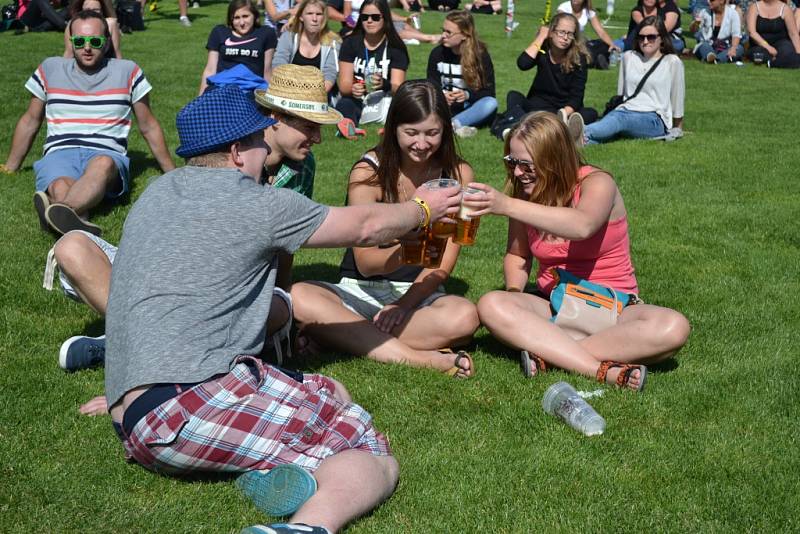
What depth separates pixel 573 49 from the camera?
38.1 feet

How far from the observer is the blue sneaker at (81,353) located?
5078 millimetres

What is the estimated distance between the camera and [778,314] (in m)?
6.20

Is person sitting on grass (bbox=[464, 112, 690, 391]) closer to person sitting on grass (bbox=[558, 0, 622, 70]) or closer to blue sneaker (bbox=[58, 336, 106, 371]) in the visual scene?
blue sneaker (bbox=[58, 336, 106, 371])

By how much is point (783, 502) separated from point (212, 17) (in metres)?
23.4

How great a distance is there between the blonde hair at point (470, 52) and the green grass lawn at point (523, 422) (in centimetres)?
393

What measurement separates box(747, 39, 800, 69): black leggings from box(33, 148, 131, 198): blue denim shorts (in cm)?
1516

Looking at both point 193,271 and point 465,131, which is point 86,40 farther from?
point 193,271

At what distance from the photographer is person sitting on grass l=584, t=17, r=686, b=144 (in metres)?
11.6

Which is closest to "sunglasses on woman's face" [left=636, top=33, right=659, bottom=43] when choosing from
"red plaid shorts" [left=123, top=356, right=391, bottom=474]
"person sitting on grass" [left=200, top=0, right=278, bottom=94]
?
"person sitting on grass" [left=200, top=0, right=278, bottom=94]

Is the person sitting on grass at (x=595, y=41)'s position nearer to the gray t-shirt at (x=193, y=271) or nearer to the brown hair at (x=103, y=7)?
the brown hair at (x=103, y=7)

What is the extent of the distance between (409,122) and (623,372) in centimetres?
185

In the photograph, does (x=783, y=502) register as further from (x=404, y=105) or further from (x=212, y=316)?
(x=404, y=105)

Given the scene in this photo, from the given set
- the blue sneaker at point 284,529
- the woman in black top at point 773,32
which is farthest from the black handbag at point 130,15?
the blue sneaker at point 284,529

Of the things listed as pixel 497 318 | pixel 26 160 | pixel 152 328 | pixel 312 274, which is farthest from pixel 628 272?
pixel 26 160
